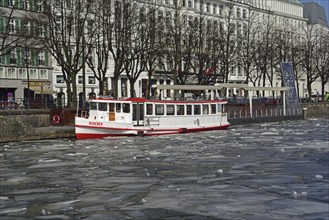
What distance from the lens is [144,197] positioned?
16.4 metres

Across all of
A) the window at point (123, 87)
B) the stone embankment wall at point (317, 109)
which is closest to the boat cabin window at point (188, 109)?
the stone embankment wall at point (317, 109)

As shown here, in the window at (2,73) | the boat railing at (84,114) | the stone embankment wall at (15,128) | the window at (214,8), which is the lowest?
the stone embankment wall at (15,128)

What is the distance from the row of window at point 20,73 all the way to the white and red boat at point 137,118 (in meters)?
27.1

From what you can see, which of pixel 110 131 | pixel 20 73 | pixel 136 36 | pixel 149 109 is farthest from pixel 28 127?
pixel 20 73

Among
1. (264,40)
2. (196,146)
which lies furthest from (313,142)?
(264,40)

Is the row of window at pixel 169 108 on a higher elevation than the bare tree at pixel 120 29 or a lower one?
lower

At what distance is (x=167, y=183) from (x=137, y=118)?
2536 centimetres

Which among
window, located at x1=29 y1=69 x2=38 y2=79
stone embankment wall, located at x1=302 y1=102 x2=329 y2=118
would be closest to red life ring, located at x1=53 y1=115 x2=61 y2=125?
window, located at x1=29 y1=69 x2=38 y2=79

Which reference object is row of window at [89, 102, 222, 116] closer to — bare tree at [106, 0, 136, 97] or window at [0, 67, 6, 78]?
bare tree at [106, 0, 136, 97]

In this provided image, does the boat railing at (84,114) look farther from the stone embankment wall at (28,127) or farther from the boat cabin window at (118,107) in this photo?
the boat cabin window at (118,107)

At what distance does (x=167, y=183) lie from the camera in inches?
744

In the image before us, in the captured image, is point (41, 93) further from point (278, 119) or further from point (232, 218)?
point (232, 218)

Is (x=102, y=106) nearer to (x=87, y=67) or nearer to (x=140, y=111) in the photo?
(x=140, y=111)

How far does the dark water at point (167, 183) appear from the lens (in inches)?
571
